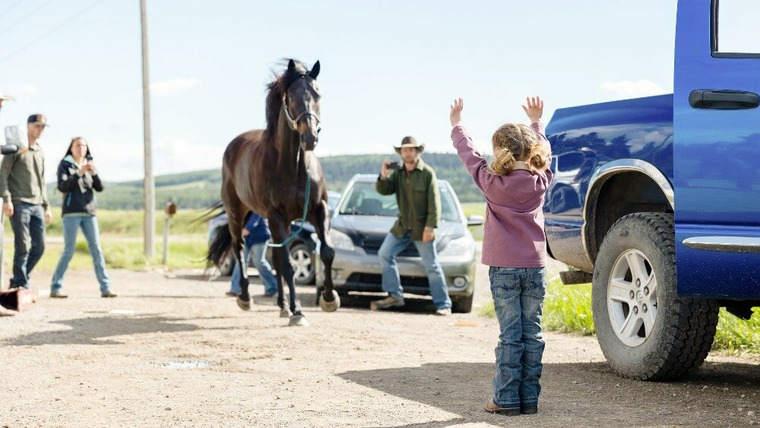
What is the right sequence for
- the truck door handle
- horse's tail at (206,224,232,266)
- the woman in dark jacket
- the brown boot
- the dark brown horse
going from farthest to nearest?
horse's tail at (206,224,232,266) < the woman in dark jacket < the brown boot < the dark brown horse < the truck door handle

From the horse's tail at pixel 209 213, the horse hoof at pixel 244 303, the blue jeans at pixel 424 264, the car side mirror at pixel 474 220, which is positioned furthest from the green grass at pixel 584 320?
the horse's tail at pixel 209 213

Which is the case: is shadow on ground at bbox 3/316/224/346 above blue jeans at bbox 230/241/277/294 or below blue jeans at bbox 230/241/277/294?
below

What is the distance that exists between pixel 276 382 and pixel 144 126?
19814 mm

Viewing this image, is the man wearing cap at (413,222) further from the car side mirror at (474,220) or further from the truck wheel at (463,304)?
the car side mirror at (474,220)

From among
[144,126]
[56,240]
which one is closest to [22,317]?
[144,126]

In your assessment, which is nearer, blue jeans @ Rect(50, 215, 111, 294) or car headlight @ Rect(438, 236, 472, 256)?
car headlight @ Rect(438, 236, 472, 256)

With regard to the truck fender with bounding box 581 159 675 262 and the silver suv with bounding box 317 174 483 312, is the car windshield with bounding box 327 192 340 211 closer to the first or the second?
the silver suv with bounding box 317 174 483 312

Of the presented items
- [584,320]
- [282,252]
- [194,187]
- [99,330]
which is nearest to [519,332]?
[584,320]

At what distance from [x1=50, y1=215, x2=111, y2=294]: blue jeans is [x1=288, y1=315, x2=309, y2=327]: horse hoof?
4608mm

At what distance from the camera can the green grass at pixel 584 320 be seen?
8.84m

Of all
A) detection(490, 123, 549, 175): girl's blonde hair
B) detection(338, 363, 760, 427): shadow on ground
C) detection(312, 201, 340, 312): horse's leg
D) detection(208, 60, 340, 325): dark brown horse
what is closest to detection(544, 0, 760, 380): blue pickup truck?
detection(338, 363, 760, 427): shadow on ground

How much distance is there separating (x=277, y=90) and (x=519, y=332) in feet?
20.2

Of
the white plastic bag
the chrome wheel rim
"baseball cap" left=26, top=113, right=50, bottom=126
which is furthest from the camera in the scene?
"baseball cap" left=26, top=113, right=50, bottom=126

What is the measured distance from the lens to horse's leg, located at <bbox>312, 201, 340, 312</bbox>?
12070mm
